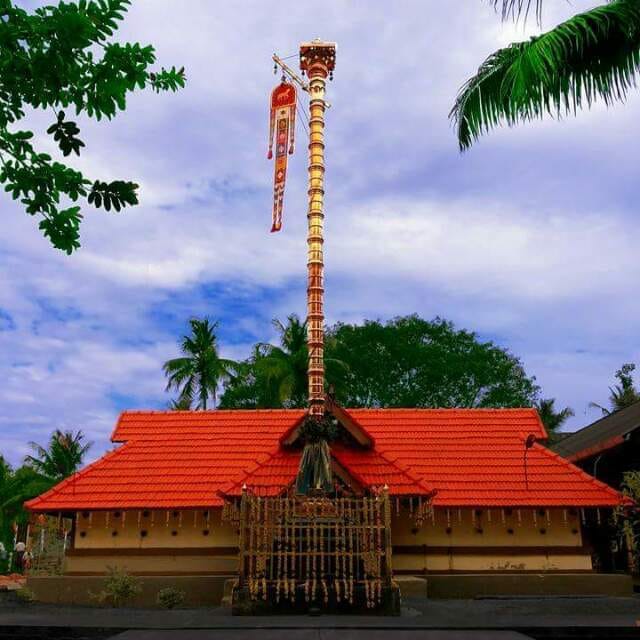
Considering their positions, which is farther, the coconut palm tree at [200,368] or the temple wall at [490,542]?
the coconut palm tree at [200,368]

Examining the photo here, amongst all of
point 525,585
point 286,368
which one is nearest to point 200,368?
point 286,368

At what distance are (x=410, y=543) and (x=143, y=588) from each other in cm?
642

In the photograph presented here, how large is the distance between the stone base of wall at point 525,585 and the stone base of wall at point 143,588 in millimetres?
4354

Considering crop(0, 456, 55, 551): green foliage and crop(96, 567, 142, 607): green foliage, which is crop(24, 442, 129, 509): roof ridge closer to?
crop(96, 567, 142, 607): green foliage

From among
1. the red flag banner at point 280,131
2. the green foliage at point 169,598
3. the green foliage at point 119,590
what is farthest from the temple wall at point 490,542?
the red flag banner at point 280,131

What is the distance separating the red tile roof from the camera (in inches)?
680

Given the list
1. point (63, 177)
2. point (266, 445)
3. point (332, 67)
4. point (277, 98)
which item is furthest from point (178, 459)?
point (63, 177)

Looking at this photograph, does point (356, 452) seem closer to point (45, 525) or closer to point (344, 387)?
point (45, 525)

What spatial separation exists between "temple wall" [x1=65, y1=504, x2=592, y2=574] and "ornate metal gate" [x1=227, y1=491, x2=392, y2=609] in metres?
4.44

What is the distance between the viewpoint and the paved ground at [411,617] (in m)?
11.9

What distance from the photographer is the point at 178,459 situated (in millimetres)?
19266

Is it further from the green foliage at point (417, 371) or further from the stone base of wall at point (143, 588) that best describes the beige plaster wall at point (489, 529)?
the green foliage at point (417, 371)

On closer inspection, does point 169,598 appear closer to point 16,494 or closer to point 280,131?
point 280,131

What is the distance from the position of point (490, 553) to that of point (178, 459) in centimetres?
826
